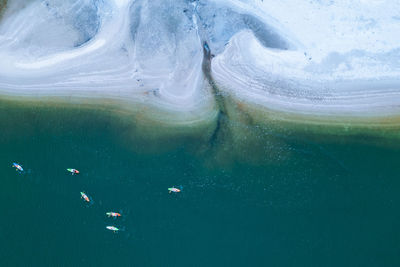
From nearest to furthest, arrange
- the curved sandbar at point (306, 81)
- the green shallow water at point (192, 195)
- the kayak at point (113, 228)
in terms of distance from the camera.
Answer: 1. the green shallow water at point (192, 195)
2. the kayak at point (113, 228)
3. the curved sandbar at point (306, 81)

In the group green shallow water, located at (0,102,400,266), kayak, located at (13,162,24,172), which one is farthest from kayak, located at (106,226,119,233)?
kayak, located at (13,162,24,172)

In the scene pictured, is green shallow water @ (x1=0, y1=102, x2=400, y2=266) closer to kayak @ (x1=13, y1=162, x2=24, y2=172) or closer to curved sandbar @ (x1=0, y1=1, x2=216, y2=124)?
kayak @ (x1=13, y1=162, x2=24, y2=172)

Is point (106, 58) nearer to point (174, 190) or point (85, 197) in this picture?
point (85, 197)

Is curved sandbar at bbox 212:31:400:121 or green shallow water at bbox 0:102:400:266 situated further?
curved sandbar at bbox 212:31:400:121

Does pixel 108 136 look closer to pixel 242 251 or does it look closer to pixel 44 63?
pixel 44 63

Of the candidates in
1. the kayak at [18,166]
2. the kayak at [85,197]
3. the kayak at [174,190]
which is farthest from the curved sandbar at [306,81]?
the kayak at [18,166]

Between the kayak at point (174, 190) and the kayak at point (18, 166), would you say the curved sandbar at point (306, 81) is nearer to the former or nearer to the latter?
the kayak at point (174, 190)

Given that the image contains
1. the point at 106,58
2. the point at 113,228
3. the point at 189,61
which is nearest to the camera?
the point at 113,228

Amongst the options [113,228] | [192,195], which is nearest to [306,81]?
[192,195]
